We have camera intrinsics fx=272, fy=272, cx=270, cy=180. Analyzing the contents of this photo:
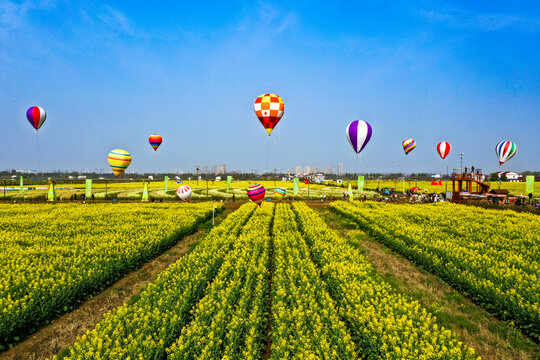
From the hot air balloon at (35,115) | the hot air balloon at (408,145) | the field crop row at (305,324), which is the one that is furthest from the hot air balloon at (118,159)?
the hot air balloon at (408,145)

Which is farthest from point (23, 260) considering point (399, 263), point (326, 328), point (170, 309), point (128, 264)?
point (399, 263)

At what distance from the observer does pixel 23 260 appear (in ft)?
48.6

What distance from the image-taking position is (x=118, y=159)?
127ft

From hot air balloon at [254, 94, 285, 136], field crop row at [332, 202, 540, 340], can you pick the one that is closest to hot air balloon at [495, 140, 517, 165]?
field crop row at [332, 202, 540, 340]

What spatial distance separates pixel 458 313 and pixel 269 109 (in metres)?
21.8

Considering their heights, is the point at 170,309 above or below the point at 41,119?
below

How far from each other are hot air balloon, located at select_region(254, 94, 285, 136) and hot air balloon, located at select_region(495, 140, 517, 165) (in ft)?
168

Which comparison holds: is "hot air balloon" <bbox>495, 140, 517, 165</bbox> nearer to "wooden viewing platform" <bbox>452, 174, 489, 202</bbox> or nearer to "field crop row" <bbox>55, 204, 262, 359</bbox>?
"wooden viewing platform" <bbox>452, 174, 489, 202</bbox>

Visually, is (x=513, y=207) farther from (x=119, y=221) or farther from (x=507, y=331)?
(x=119, y=221)

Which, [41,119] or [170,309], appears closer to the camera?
[170,309]

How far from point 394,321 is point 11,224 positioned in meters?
33.8

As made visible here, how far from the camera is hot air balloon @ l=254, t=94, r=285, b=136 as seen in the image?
89.4ft

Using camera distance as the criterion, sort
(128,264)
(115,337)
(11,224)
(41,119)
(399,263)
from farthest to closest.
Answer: (41,119), (11,224), (399,263), (128,264), (115,337)

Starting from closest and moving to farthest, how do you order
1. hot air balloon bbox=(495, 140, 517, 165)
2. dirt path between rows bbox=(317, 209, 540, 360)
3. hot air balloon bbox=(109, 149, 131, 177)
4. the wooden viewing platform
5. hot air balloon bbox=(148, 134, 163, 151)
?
dirt path between rows bbox=(317, 209, 540, 360) < hot air balloon bbox=(109, 149, 131, 177) < the wooden viewing platform < hot air balloon bbox=(495, 140, 517, 165) < hot air balloon bbox=(148, 134, 163, 151)
